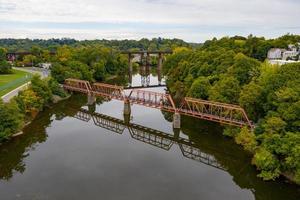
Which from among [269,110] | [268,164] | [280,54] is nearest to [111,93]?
[269,110]

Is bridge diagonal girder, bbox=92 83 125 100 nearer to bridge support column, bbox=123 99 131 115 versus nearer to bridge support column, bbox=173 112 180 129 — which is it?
bridge support column, bbox=123 99 131 115

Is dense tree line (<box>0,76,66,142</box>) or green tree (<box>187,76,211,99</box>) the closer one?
dense tree line (<box>0,76,66,142</box>)

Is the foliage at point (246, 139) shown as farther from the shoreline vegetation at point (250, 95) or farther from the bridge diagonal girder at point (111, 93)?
the bridge diagonal girder at point (111, 93)

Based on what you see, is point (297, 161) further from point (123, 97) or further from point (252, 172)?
point (123, 97)

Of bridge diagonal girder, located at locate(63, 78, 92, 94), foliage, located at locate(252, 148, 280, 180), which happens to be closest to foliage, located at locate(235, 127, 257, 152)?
foliage, located at locate(252, 148, 280, 180)

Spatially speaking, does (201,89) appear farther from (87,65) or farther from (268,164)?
(87,65)

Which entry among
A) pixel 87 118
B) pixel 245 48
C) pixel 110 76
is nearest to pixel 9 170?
pixel 87 118
